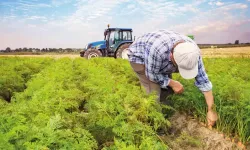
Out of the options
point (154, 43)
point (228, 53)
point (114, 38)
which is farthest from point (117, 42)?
point (154, 43)

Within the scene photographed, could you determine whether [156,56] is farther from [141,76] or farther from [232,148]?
[232,148]

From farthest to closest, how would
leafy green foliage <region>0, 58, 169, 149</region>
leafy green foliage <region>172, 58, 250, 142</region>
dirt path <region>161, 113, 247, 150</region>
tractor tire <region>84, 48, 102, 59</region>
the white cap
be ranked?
tractor tire <region>84, 48, 102, 59</region>
leafy green foliage <region>172, 58, 250, 142</region>
dirt path <region>161, 113, 247, 150</region>
the white cap
leafy green foliage <region>0, 58, 169, 149</region>

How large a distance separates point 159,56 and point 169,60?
172 millimetres

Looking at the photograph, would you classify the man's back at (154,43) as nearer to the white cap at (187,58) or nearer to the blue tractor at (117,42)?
the white cap at (187,58)

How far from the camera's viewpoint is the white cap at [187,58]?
14.3 feet

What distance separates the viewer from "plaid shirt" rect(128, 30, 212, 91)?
15.9 ft

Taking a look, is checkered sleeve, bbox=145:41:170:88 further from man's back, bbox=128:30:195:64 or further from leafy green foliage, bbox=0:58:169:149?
leafy green foliage, bbox=0:58:169:149

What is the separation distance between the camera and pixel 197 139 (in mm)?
4953

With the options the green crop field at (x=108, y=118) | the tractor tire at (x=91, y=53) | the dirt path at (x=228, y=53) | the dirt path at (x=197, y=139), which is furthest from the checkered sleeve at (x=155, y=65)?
the tractor tire at (x=91, y=53)

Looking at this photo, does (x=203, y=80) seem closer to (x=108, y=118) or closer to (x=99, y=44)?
(x=108, y=118)

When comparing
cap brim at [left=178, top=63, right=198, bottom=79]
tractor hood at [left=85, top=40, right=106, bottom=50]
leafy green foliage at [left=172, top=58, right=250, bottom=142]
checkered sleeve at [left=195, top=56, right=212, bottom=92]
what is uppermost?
tractor hood at [left=85, top=40, right=106, bottom=50]

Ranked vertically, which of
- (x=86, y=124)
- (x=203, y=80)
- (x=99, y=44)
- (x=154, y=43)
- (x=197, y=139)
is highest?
(x=99, y=44)

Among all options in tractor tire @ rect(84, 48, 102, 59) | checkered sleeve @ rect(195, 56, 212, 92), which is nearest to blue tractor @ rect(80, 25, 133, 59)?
tractor tire @ rect(84, 48, 102, 59)

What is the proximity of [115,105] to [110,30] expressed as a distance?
16.8 m
